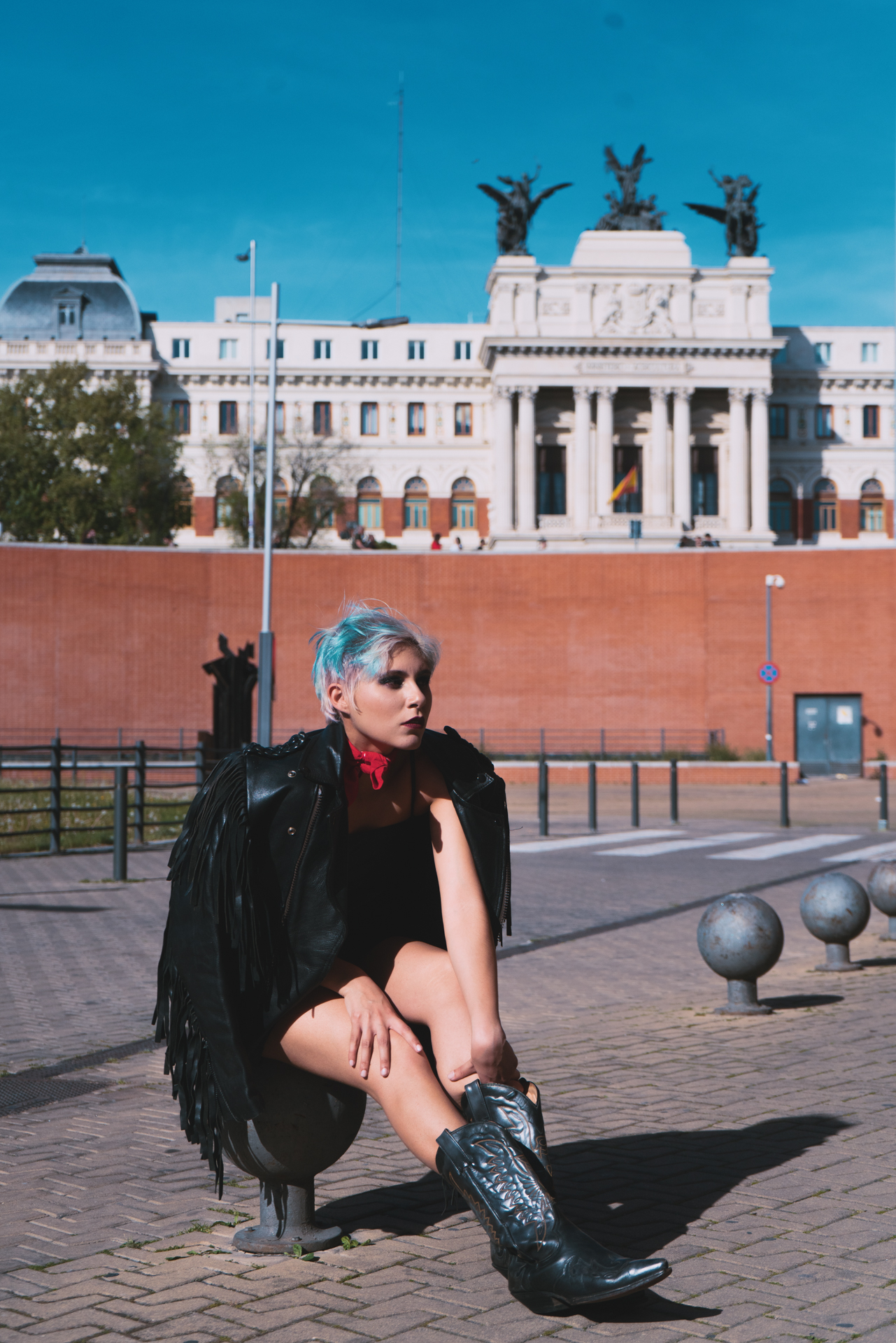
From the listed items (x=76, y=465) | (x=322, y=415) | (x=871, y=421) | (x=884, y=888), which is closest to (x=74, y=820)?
(x=884, y=888)

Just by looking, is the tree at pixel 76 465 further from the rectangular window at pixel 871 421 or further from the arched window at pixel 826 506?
the rectangular window at pixel 871 421

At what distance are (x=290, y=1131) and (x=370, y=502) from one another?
236ft

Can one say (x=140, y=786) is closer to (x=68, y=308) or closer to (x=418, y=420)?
(x=418, y=420)

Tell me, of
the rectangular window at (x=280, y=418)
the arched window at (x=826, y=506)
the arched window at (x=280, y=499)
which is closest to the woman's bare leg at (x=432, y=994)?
the arched window at (x=280, y=499)

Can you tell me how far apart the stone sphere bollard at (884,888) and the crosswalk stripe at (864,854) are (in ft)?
19.6

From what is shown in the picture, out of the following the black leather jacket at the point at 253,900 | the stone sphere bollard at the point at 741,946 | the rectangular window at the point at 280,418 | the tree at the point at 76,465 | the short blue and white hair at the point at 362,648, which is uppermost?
the rectangular window at the point at 280,418

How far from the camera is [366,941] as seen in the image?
Answer: 12.1 ft

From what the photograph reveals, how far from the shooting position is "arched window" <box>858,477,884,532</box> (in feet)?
248

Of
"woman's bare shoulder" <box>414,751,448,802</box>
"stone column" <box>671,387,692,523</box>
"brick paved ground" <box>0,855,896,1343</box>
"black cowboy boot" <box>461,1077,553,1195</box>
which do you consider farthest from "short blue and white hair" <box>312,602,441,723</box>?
"stone column" <box>671,387,692,523</box>

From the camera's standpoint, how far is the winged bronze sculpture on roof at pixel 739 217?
69.4 metres

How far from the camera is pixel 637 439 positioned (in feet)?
229

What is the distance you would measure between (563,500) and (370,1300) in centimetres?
6723

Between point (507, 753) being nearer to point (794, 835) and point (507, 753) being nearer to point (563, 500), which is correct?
point (794, 835)

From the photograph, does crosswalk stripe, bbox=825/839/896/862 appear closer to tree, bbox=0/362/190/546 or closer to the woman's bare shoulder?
the woman's bare shoulder
